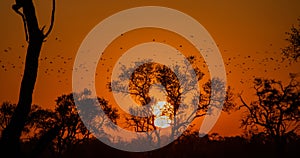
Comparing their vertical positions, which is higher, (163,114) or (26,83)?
(163,114)

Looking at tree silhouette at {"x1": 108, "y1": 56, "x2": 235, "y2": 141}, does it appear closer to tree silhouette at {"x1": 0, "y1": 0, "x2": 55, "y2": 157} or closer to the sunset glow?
the sunset glow

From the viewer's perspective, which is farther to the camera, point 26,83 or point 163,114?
point 163,114

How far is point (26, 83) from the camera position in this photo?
14.9 feet

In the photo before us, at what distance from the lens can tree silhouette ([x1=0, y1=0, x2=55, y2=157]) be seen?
13.7ft

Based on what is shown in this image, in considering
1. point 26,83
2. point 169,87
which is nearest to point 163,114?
point 169,87

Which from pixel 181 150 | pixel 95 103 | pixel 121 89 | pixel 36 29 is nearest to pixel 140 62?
pixel 121 89

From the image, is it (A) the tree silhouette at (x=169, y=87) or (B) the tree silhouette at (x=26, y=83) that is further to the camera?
(A) the tree silhouette at (x=169, y=87)

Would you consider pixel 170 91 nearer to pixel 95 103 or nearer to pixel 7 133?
pixel 95 103

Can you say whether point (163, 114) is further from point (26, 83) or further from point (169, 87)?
point (26, 83)

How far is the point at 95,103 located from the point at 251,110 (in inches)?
1145

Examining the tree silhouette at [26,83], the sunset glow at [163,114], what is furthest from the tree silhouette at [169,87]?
the tree silhouette at [26,83]

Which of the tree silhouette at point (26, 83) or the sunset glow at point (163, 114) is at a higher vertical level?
the sunset glow at point (163, 114)

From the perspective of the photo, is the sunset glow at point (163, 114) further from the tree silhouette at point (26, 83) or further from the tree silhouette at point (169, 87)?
the tree silhouette at point (26, 83)

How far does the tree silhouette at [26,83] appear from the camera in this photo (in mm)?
4164
